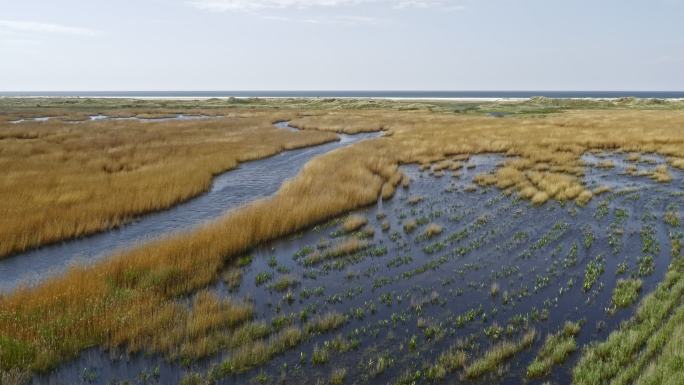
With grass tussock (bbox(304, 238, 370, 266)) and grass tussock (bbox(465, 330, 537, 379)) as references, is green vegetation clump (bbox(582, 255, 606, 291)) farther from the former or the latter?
grass tussock (bbox(304, 238, 370, 266))

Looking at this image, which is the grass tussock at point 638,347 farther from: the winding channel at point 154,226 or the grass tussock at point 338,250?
the winding channel at point 154,226

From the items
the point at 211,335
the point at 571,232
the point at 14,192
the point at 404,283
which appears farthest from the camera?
the point at 14,192

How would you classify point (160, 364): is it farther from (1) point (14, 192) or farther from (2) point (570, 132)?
(2) point (570, 132)

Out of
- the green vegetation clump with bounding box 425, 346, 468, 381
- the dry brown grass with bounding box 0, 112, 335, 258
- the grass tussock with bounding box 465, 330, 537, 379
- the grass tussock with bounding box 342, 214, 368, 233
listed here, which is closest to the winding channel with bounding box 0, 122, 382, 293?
the dry brown grass with bounding box 0, 112, 335, 258

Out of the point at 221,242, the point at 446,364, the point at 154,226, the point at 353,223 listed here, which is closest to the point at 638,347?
the point at 446,364

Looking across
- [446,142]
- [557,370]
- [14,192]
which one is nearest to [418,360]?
[557,370]

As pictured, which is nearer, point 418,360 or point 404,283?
point 418,360
